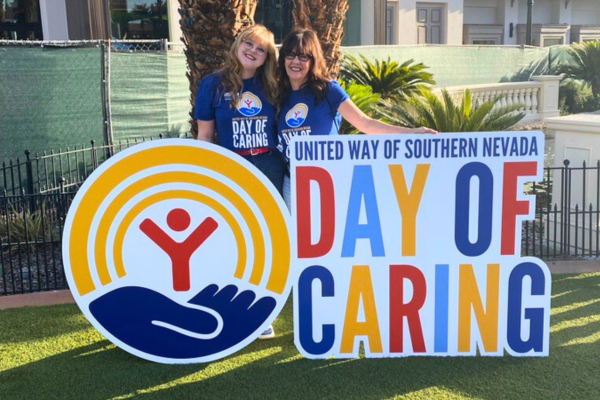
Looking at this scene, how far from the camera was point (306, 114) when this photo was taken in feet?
12.0

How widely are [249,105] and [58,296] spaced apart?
2221mm

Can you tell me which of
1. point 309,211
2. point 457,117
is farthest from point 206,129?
point 457,117

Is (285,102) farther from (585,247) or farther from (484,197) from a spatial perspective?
(585,247)

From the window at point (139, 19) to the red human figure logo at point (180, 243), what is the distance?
41.5ft

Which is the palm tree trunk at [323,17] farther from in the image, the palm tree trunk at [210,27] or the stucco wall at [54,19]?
the stucco wall at [54,19]

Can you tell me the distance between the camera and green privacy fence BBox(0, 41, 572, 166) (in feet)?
25.1

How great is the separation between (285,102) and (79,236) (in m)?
1.36

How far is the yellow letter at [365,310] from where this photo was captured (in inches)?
131

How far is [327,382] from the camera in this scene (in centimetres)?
320

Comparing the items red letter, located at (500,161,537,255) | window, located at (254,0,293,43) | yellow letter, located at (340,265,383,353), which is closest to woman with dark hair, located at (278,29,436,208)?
red letter, located at (500,161,537,255)

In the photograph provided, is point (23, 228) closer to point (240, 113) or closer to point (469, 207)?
point (240, 113)

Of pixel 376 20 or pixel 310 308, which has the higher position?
pixel 376 20

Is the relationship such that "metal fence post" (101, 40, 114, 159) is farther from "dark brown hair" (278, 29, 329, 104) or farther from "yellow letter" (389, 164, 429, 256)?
"yellow letter" (389, 164, 429, 256)

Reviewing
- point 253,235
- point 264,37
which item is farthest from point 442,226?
point 264,37
